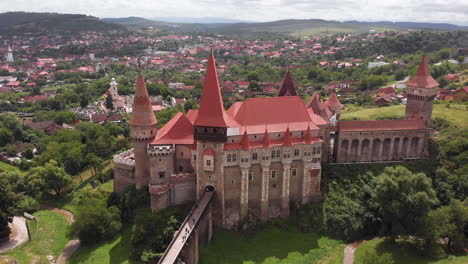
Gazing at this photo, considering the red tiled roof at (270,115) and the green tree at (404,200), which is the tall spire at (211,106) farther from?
the green tree at (404,200)

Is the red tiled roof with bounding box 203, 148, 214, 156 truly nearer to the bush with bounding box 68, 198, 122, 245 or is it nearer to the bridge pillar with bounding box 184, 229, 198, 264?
the bridge pillar with bounding box 184, 229, 198, 264

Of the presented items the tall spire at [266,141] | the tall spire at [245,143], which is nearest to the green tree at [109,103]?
the tall spire at [245,143]

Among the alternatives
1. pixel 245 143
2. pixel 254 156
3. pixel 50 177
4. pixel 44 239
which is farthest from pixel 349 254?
pixel 50 177

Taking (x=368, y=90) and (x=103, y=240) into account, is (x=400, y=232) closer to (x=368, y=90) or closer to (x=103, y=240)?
(x=103, y=240)

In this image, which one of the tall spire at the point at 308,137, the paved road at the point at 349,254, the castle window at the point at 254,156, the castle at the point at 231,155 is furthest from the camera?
the tall spire at the point at 308,137

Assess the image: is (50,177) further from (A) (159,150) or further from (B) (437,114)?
(B) (437,114)
